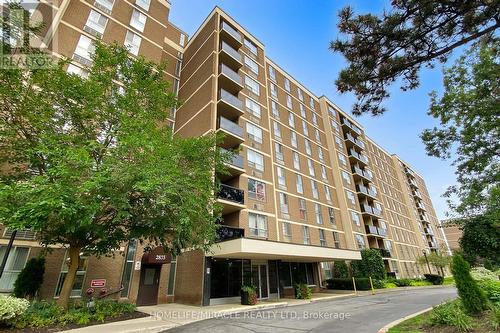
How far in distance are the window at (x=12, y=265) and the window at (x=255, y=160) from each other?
16029mm

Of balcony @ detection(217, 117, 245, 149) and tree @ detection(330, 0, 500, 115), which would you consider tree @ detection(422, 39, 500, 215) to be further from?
balcony @ detection(217, 117, 245, 149)

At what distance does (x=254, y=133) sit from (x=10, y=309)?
19.9 meters

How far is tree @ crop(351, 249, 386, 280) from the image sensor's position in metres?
28.4

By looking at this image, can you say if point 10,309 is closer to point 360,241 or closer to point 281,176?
point 281,176

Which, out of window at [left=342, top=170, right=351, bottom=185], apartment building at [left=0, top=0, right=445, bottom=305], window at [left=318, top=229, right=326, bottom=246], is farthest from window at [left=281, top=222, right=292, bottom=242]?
window at [left=342, top=170, right=351, bottom=185]

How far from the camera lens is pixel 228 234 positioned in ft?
61.6

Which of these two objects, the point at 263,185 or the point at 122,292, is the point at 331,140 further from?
the point at 122,292

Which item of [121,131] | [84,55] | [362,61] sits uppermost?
[84,55]

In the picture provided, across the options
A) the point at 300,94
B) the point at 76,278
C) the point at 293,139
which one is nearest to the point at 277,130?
the point at 293,139

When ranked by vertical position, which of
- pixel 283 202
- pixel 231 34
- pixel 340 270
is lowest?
pixel 340 270

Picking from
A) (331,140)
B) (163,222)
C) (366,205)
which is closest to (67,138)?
(163,222)

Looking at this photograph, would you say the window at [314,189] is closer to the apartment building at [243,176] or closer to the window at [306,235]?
the apartment building at [243,176]

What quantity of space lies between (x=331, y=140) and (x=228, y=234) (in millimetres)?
24039

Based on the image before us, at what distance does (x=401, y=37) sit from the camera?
600 cm
